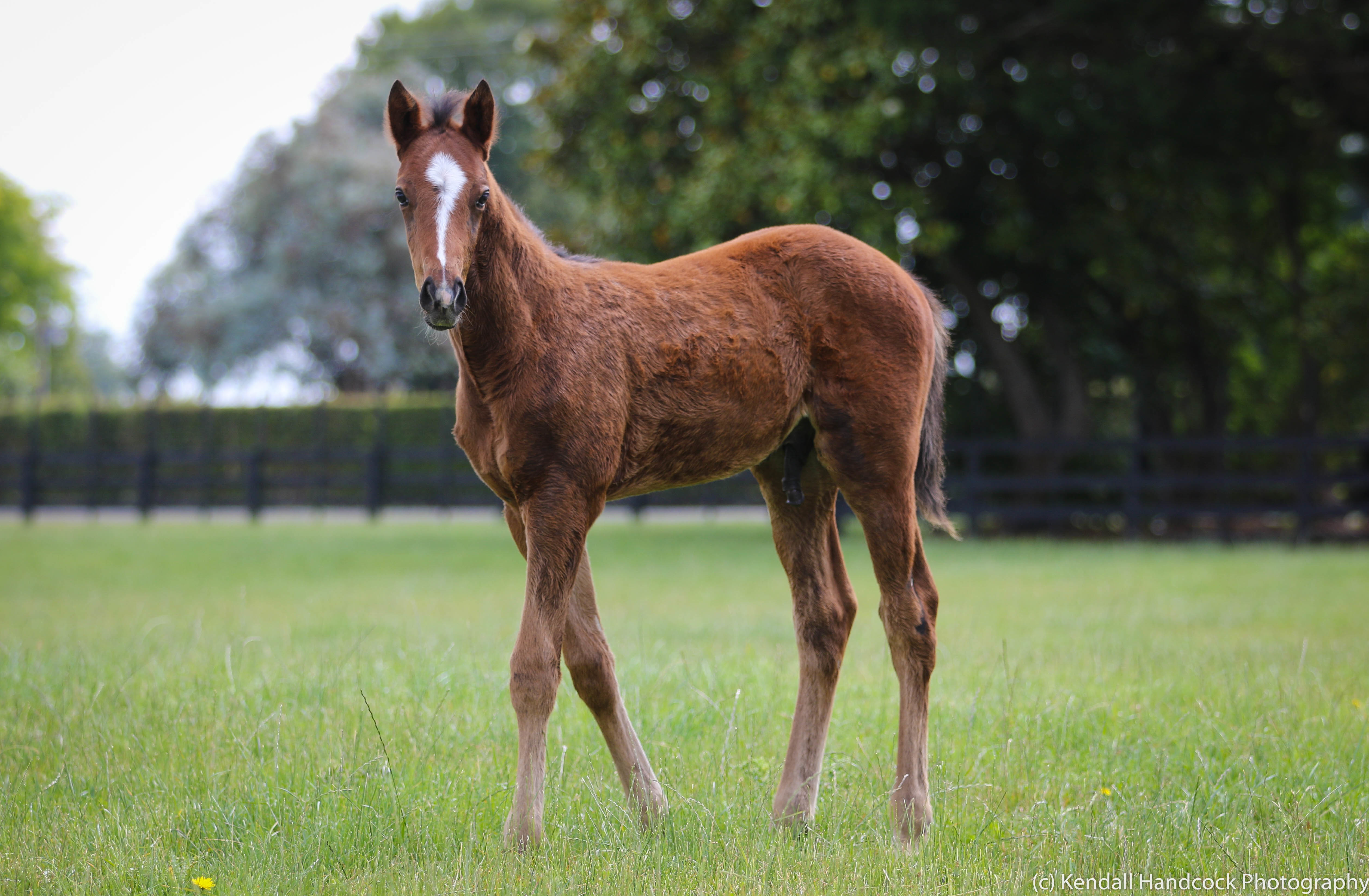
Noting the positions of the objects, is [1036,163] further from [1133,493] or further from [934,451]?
[934,451]

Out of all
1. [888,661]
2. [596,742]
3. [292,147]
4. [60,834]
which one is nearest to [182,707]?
[60,834]

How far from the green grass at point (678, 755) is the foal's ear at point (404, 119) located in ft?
6.50

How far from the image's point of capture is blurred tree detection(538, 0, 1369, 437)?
13898mm

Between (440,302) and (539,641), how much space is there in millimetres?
957

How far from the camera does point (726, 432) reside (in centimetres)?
333

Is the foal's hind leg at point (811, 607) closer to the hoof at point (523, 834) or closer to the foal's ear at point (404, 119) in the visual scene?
the hoof at point (523, 834)

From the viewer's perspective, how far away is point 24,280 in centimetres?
3944

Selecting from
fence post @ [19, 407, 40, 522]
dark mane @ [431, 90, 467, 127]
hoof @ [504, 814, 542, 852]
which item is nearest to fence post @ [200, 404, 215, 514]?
fence post @ [19, 407, 40, 522]

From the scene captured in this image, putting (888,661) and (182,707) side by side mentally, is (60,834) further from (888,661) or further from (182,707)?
(888,661)

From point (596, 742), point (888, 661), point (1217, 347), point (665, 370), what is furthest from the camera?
point (1217, 347)

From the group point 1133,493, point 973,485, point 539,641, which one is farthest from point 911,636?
point 1133,493

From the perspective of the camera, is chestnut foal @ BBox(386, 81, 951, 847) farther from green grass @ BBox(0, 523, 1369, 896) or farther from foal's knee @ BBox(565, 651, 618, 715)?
green grass @ BBox(0, 523, 1369, 896)

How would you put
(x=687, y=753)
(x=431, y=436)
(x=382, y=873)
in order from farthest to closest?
(x=431, y=436) < (x=687, y=753) < (x=382, y=873)

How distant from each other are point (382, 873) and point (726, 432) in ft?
5.13
